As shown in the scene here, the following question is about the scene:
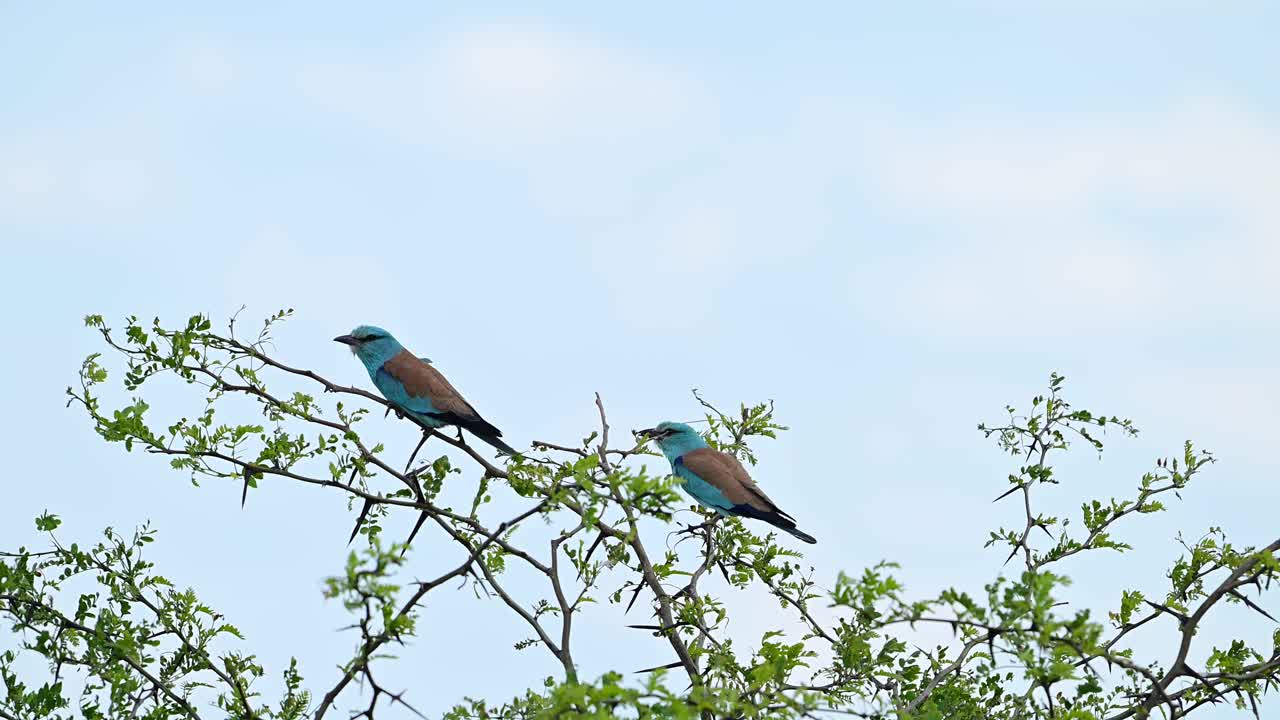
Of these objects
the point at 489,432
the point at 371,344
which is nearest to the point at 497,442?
the point at 489,432

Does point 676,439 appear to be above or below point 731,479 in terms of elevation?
above

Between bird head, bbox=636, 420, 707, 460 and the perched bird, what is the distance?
1.71 meters

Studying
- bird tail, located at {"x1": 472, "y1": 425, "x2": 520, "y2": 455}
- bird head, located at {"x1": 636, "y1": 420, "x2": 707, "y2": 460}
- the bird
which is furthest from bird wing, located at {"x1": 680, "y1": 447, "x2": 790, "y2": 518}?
bird tail, located at {"x1": 472, "y1": 425, "x2": 520, "y2": 455}

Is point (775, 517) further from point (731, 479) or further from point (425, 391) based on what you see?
point (425, 391)

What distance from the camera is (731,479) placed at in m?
7.74

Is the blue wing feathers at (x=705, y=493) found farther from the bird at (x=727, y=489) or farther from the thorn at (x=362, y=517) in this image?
the thorn at (x=362, y=517)

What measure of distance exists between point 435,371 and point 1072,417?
3360mm

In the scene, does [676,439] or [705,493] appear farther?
[676,439]

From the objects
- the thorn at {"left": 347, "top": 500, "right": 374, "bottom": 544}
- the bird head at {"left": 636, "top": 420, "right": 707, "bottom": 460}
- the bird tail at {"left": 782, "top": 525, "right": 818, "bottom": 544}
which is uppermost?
the bird head at {"left": 636, "top": 420, "right": 707, "bottom": 460}

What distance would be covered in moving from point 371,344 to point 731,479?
222 centimetres

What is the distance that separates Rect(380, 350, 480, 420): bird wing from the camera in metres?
6.86

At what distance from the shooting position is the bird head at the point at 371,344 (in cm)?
750

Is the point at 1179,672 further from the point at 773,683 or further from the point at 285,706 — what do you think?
the point at 285,706

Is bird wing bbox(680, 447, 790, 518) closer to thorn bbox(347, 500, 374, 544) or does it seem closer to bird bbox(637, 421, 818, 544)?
bird bbox(637, 421, 818, 544)
